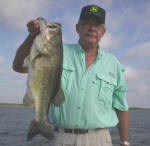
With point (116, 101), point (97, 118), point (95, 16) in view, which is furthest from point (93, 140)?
point (95, 16)

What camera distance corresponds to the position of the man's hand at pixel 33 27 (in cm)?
359

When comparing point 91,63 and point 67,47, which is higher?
point 67,47

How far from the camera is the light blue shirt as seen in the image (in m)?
4.41

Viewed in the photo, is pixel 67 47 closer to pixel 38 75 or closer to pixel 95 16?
pixel 95 16

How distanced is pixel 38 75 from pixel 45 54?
352 millimetres

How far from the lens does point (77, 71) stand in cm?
459

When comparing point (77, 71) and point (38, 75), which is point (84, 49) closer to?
point (77, 71)

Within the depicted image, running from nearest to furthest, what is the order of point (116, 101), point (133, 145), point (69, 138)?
point (69, 138) → point (116, 101) → point (133, 145)

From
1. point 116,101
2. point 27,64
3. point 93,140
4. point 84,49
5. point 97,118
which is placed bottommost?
point 93,140

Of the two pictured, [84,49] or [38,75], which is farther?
[84,49]

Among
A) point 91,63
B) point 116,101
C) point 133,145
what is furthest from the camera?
point 133,145

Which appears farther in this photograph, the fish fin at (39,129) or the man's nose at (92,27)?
the man's nose at (92,27)

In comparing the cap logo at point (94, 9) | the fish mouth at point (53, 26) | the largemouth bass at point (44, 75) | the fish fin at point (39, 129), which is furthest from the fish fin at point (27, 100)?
the cap logo at point (94, 9)

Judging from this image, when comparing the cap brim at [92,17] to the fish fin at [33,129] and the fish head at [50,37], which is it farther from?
the fish fin at [33,129]
